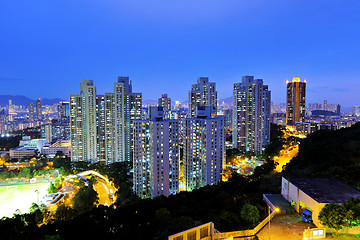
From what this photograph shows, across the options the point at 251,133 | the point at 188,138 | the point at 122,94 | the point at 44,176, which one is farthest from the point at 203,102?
the point at 44,176

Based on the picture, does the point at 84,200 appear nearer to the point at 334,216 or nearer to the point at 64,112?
the point at 334,216

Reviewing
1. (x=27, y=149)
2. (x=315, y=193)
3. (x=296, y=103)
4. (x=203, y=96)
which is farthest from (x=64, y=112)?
(x=315, y=193)

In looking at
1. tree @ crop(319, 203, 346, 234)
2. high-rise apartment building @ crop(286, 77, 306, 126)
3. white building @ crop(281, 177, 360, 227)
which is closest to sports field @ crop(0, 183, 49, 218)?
white building @ crop(281, 177, 360, 227)

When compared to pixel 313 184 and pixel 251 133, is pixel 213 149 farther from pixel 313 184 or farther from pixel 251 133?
pixel 251 133

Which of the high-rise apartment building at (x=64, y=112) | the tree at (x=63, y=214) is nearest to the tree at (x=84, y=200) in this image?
the tree at (x=63, y=214)

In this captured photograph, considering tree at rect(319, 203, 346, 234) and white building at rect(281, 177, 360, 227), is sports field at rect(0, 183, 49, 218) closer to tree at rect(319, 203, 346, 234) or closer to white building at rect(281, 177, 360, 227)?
white building at rect(281, 177, 360, 227)

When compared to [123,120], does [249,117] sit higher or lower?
higher
